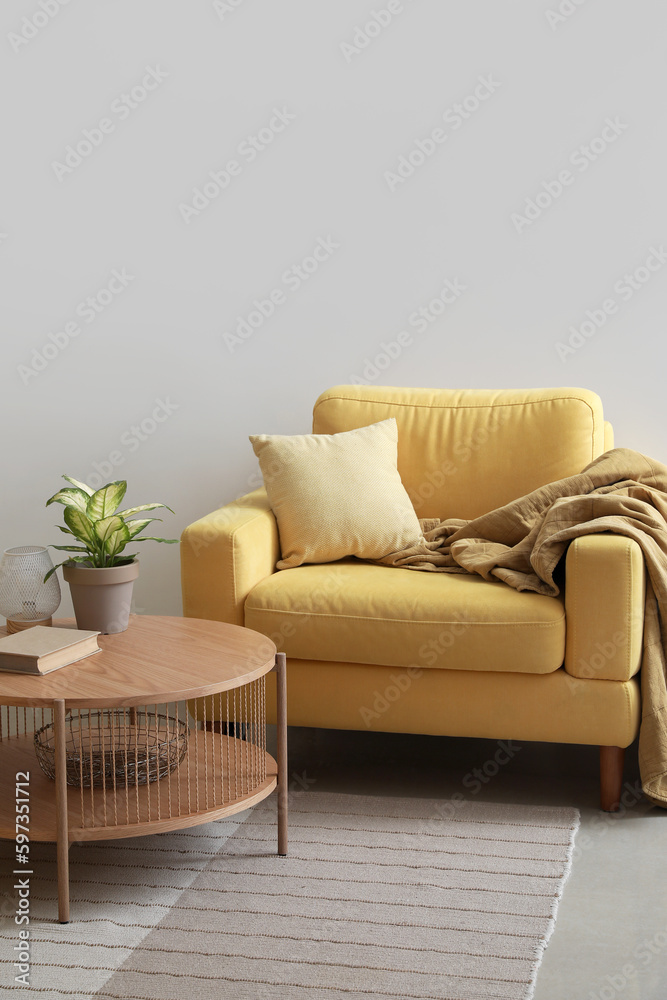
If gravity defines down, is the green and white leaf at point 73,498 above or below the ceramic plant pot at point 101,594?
above

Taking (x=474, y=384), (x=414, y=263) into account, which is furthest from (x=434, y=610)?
(x=414, y=263)

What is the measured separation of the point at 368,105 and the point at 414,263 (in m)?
0.55

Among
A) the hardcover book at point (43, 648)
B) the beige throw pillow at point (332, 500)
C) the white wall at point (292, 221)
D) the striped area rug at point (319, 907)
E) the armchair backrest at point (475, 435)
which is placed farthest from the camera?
the white wall at point (292, 221)

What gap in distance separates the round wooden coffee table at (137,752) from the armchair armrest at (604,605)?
73 centimetres

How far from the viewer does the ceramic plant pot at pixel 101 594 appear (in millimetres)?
2133

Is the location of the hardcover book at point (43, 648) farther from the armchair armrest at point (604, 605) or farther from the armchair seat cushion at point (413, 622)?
the armchair armrest at point (604, 605)

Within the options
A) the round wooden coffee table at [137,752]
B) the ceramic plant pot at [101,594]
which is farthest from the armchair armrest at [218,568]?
the ceramic plant pot at [101,594]

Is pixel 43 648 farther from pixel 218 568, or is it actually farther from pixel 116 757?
pixel 218 568

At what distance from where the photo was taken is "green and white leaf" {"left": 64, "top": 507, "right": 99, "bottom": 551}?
213cm

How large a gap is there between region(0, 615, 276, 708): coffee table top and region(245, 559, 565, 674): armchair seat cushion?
22 centimetres

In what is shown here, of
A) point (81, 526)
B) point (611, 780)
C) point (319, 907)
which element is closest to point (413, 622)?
point (611, 780)

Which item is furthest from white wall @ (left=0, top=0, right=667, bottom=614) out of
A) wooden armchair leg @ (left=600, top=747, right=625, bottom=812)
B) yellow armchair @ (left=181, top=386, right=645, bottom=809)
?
wooden armchair leg @ (left=600, top=747, right=625, bottom=812)

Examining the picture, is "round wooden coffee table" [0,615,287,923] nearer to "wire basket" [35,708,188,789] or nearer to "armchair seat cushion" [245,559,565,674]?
"wire basket" [35,708,188,789]

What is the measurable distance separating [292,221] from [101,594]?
174cm
